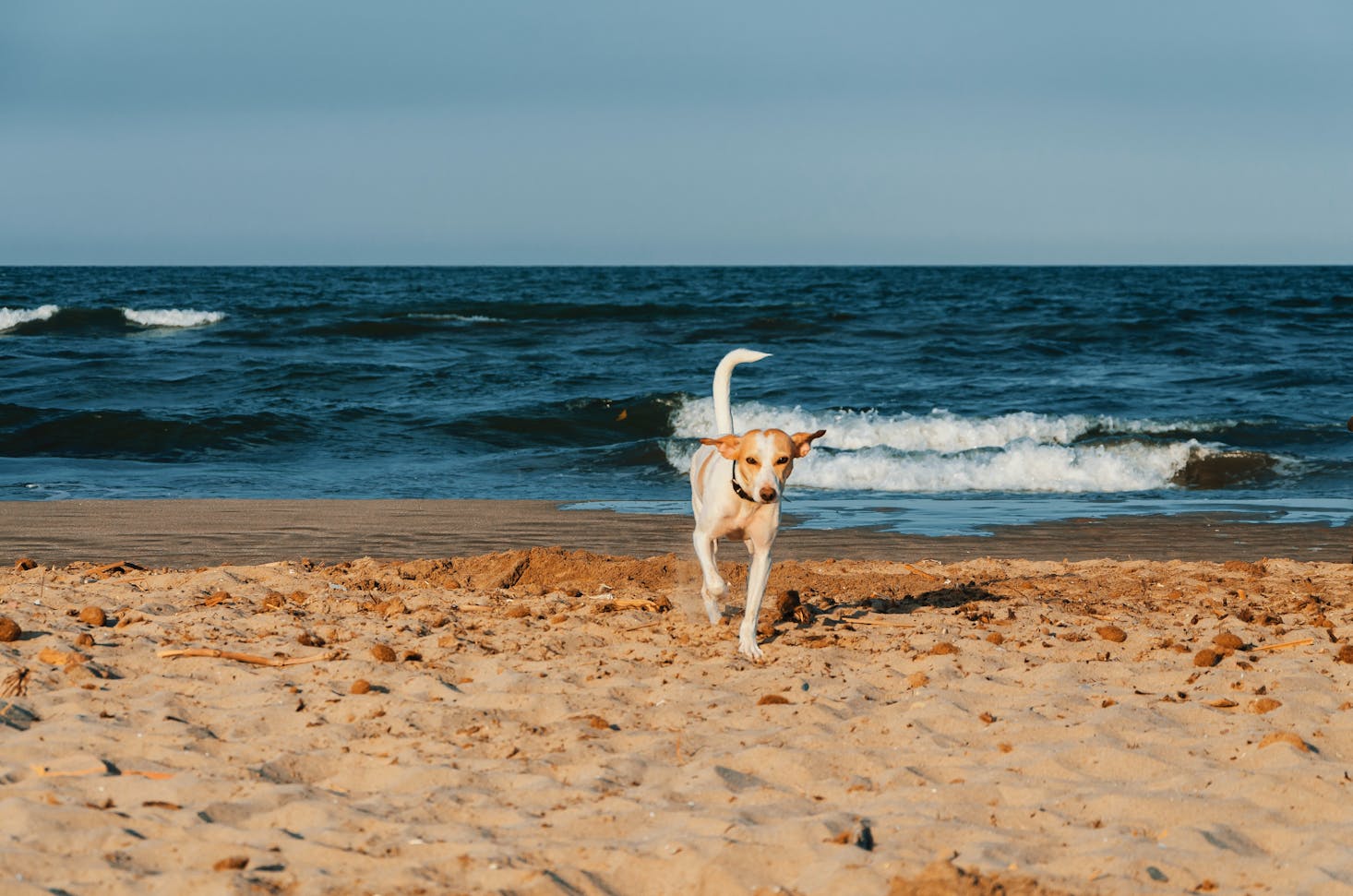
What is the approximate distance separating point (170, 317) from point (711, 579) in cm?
3244

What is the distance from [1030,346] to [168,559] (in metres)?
23.6

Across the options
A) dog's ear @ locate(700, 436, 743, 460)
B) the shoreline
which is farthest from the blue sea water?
dog's ear @ locate(700, 436, 743, 460)

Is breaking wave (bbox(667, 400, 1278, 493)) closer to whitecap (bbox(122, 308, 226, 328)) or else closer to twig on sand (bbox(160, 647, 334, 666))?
twig on sand (bbox(160, 647, 334, 666))

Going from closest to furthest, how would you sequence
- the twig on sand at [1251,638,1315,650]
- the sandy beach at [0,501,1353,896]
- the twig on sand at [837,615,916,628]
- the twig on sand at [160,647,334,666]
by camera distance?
the sandy beach at [0,501,1353,896] → the twig on sand at [160,647,334,666] → the twig on sand at [1251,638,1315,650] → the twig on sand at [837,615,916,628]

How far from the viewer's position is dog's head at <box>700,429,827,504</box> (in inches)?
230

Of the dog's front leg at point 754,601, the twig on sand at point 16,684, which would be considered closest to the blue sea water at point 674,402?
the dog's front leg at point 754,601

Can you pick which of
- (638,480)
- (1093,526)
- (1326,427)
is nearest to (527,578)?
(1093,526)

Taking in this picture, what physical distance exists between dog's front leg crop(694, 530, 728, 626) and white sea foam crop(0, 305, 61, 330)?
3117cm

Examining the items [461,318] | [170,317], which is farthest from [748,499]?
[170,317]

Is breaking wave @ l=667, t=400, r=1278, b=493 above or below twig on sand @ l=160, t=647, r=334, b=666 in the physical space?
below

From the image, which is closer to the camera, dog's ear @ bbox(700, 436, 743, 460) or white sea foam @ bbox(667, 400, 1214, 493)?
dog's ear @ bbox(700, 436, 743, 460)

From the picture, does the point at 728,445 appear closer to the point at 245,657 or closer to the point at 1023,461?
the point at 245,657

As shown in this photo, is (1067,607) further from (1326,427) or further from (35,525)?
(1326,427)

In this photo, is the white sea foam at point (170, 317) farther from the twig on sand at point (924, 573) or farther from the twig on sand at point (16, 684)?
the twig on sand at point (16, 684)
